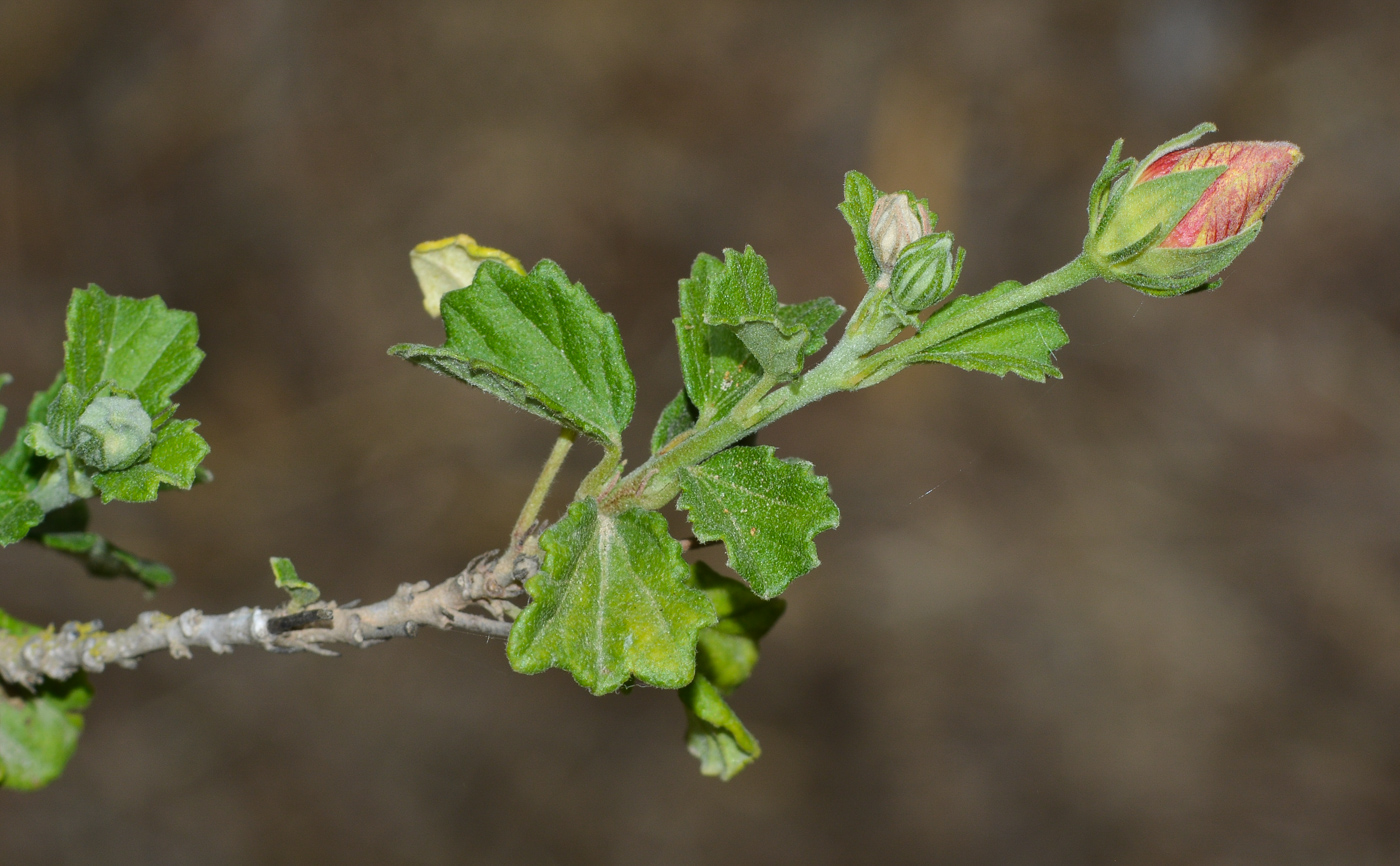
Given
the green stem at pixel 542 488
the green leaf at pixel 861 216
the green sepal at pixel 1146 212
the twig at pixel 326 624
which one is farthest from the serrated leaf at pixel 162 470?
the green sepal at pixel 1146 212

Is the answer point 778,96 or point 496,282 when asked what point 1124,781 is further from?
point 496,282

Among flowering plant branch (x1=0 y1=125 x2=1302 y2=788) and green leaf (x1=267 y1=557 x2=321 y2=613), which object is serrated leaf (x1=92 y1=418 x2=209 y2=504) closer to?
flowering plant branch (x1=0 y1=125 x2=1302 y2=788)

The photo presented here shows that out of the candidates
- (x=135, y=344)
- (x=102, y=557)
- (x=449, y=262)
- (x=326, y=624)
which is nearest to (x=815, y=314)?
(x=449, y=262)

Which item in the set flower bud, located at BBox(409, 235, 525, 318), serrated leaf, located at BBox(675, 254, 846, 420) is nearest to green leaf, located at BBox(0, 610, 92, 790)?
flower bud, located at BBox(409, 235, 525, 318)

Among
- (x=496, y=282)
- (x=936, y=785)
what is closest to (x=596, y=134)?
(x=936, y=785)

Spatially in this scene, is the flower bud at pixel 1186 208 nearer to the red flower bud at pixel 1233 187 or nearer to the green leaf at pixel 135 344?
the red flower bud at pixel 1233 187

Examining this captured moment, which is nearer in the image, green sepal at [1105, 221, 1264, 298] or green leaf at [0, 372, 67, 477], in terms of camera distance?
green sepal at [1105, 221, 1264, 298]
